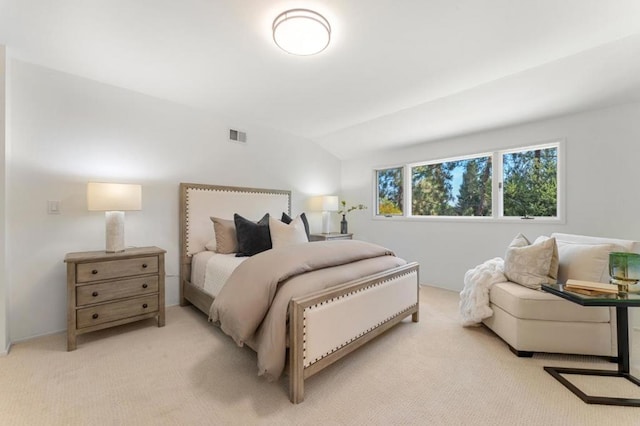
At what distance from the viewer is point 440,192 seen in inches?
164

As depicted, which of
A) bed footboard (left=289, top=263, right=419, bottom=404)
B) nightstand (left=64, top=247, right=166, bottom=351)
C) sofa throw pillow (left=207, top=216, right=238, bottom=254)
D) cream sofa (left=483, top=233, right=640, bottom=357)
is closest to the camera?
bed footboard (left=289, top=263, right=419, bottom=404)

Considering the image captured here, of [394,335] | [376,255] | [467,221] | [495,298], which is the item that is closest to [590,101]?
[467,221]

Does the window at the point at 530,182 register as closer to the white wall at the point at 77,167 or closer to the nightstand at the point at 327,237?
the nightstand at the point at 327,237

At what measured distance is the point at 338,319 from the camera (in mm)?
1868

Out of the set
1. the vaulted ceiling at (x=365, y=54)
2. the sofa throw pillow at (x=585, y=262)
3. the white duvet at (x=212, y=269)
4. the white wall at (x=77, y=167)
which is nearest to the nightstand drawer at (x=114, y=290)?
the white duvet at (x=212, y=269)

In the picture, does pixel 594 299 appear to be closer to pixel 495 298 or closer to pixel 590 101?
pixel 495 298

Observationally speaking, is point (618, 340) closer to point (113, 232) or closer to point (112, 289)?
point (112, 289)

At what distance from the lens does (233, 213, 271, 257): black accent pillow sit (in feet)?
9.71

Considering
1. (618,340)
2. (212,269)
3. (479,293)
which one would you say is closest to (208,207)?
(212,269)

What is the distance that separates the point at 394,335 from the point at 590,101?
3.00 metres

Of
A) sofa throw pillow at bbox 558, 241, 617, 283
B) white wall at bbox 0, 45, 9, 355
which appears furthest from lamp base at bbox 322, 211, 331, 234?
white wall at bbox 0, 45, 9, 355

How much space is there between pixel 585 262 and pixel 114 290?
393cm

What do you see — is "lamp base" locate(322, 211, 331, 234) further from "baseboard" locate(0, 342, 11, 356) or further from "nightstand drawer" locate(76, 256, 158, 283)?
"baseboard" locate(0, 342, 11, 356)

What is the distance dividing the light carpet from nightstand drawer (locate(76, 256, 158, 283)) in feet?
1.83
